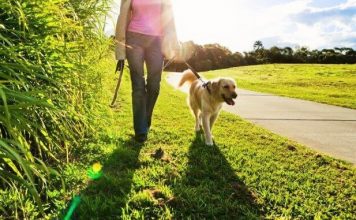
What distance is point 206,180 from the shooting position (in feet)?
12.2

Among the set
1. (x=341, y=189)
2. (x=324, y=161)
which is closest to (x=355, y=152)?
(x=324, y=161)

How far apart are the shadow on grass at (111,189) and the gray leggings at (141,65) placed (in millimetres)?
652

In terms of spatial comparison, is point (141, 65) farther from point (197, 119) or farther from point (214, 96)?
point (197, 119)

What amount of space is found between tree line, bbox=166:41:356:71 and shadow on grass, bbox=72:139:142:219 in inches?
2483

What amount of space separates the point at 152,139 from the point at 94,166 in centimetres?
149

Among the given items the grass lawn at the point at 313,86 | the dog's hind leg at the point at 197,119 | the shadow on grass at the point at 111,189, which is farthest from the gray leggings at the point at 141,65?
the grass lawn at the point at 313,86

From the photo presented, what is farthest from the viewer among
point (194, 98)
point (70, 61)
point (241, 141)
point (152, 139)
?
point (194, 98)

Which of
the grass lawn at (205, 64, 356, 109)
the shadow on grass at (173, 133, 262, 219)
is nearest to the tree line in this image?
the grass lawn at (205, 64, 356, 109)

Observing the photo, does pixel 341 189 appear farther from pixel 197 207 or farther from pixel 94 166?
pixel 94 166

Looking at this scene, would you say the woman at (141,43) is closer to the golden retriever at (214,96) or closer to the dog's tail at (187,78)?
the golden retriever at (214,96)

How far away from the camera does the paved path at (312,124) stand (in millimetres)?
5804

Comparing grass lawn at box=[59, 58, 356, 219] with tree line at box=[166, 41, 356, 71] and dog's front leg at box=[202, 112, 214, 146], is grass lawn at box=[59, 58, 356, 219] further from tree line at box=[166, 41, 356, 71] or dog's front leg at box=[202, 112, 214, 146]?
tree line at box=[166, 41, 356, 71]

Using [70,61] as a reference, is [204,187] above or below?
below

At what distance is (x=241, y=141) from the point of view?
5.75 metres
